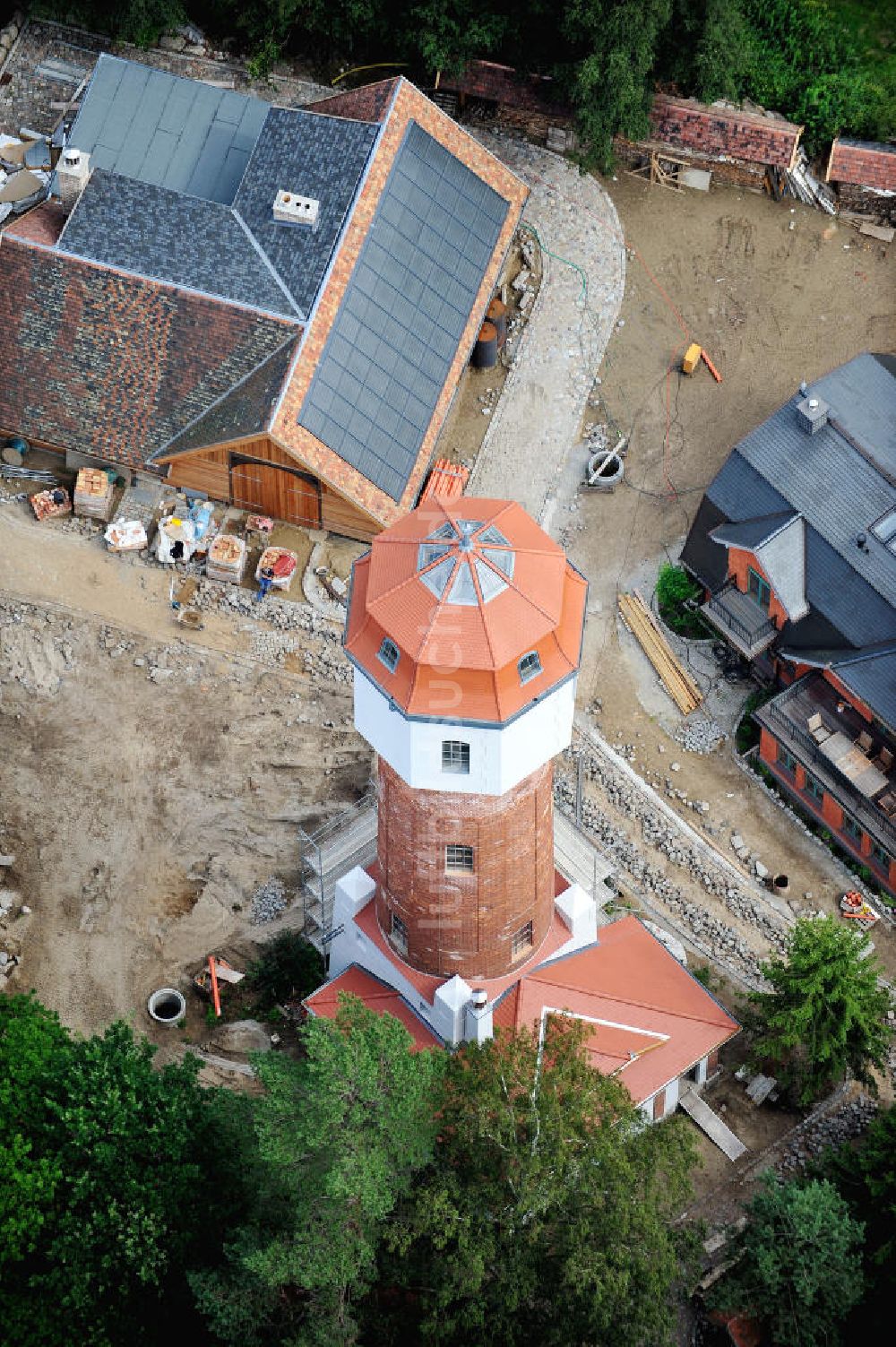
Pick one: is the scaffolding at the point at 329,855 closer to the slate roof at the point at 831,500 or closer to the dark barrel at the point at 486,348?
the slate roof at the point at 831,500

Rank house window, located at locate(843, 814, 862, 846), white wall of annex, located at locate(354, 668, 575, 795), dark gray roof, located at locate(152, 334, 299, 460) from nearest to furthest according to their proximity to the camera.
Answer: white wall of annex, located at locate(354, 668, 575, 795) < house window, located at locate(843, 814, 862, 846) < dark gray roof, located at locate(152, 334, 299, 460)

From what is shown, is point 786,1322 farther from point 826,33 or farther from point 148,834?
point 826,33

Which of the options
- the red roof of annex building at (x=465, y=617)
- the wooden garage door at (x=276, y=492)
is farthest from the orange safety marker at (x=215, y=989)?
the red roof of annex building at (x=465, y=617)

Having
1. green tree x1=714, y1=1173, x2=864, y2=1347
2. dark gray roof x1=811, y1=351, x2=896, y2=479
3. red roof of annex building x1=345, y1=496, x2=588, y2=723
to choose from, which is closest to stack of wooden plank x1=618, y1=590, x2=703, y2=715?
dark gray roof x1=811, y1=351, x2=896, y2=479

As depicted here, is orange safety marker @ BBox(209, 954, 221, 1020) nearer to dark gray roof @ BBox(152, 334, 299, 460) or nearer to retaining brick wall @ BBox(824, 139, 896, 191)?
dark gray roof @ BBox(152, 334, 299, 460)

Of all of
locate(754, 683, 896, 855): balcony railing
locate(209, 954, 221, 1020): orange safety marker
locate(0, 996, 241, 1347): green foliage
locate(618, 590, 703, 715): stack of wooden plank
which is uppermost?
locate(754, 683, 896, 855): balcony railing

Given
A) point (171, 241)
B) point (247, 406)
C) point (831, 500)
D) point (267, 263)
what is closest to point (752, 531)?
point (831, 500)

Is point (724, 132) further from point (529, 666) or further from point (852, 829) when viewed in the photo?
point (529, 666)
